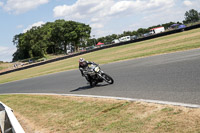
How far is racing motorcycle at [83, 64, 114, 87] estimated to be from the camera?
40.3ft

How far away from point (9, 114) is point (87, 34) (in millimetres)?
104211

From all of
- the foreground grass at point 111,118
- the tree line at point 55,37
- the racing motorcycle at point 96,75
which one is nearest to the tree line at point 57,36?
the tree line at point 55,37

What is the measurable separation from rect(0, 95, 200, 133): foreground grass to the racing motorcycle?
258 centimetres

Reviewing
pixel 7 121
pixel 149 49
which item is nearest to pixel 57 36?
pixel 149 49

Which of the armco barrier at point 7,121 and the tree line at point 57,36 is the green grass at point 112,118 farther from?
the tree line at point 57,36

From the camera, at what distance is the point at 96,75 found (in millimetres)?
12445

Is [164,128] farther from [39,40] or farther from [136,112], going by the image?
[39,40]

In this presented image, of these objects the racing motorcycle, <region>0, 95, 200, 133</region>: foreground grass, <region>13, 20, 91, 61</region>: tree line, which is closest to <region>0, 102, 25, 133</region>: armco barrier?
<region>0, 95, 200, 133</region>: foreground grass

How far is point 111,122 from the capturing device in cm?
640

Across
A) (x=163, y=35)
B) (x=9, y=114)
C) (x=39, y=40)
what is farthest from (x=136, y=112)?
(x=39, y=40)

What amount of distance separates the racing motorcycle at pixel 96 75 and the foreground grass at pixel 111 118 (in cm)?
258

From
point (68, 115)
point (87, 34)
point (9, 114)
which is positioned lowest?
point (68, 115)

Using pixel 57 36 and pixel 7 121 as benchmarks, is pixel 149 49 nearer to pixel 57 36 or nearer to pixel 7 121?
pixel 7 121

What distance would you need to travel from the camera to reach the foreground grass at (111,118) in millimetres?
5375
